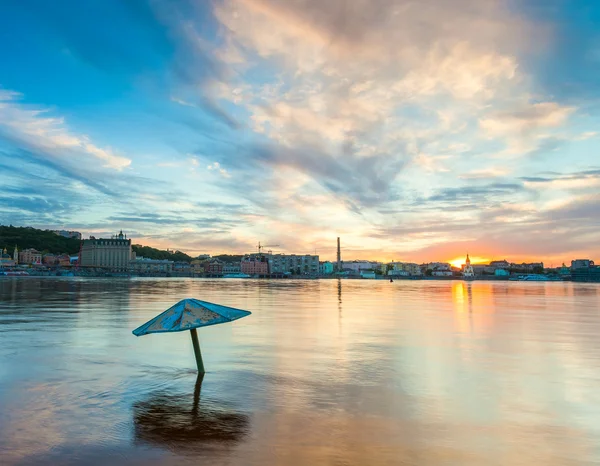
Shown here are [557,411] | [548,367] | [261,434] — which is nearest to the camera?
[261,434]

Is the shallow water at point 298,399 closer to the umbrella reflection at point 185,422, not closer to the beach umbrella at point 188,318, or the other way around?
the umbrella reflection at point 185,422

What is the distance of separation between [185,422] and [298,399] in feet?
9.87

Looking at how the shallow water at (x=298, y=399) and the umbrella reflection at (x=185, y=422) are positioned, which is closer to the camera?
the shallow water at (x=298, y=399)

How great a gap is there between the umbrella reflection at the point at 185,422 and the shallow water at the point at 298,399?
4 centimetres

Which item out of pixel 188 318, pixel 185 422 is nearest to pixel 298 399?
pixel 185 422

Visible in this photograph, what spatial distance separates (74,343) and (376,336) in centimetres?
1341

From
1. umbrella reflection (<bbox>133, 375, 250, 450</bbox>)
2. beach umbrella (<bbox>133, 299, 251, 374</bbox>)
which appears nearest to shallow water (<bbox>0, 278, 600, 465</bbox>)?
umbrella reflection (<bbox>133, 375, 250, 450</bbox>)

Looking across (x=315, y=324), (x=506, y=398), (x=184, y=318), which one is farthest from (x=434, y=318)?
A: (x=184, y=318)

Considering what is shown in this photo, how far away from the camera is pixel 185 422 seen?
9.88 meters

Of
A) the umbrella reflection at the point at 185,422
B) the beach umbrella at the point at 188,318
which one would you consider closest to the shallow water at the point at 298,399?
the umbrella reflection at the point at 185,422

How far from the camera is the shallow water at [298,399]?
8422 millimetres

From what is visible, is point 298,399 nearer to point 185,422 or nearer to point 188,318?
point 185,422

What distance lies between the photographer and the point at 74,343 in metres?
19.8

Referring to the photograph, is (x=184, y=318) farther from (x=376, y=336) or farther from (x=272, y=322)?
(x=272, y=322)
